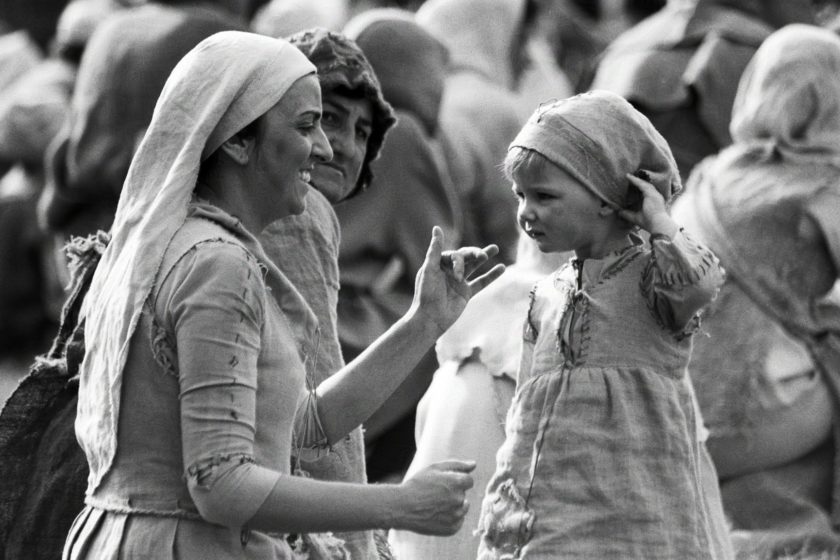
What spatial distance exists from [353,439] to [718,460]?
324 cm

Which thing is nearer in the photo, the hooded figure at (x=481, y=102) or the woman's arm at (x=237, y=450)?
the woman's arm at (x=237, y=450)

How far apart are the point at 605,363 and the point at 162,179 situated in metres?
1.11

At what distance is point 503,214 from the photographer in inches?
464

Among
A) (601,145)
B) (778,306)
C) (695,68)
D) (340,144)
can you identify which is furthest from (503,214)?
(601,145)

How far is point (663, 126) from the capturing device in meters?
10.0

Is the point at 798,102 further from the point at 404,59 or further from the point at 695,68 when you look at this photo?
the point at 695,68

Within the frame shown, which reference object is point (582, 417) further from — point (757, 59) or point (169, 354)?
point (757, 59)

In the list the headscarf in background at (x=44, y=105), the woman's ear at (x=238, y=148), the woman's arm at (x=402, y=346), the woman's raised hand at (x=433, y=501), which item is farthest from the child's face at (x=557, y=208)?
the headscarf in background at (x=44, y=105)

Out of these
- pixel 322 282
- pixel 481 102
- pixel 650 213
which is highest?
pixel 650 213

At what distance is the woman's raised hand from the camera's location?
3584 millimetres

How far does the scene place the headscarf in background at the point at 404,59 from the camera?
28.0ft

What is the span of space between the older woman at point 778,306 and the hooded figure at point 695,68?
1.93 metres

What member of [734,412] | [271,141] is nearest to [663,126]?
[734,412]

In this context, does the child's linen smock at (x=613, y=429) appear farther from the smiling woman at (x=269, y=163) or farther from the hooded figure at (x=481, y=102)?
the hooded figure at (x=481, y=102)
